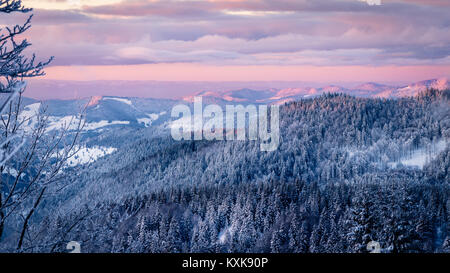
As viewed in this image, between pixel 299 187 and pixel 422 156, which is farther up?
pixel 299 187

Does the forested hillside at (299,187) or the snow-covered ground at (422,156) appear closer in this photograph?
the forested hillside at (299,187)

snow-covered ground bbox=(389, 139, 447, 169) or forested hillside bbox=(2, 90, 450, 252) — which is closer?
forested hillside bbox=(2, 90, 450, 252)

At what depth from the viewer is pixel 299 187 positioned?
8394 cm

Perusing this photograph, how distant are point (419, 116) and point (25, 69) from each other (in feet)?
648

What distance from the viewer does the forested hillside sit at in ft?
123

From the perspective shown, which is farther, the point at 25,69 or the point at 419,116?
the point at 419,116

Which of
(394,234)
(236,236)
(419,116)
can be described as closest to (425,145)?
(419,116)

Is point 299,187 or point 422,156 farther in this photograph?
point 422,156

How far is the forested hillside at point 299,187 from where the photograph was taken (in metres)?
37.4

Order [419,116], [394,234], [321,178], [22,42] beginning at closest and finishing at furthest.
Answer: [22,42], [394,234], [321,178], [419,116]
